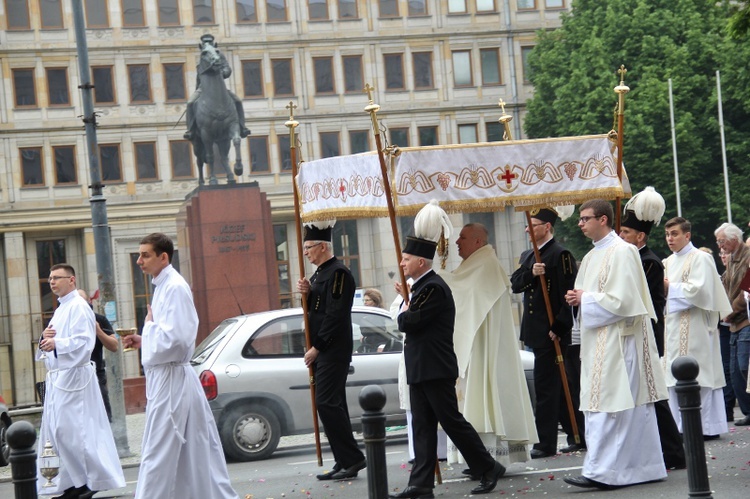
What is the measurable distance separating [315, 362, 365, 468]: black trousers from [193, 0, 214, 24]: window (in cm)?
4823

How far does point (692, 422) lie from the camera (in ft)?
26.9

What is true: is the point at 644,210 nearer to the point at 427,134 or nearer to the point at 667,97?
the point at 667,97

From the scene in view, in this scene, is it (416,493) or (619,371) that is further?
(619,371)

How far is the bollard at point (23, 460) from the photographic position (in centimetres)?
773

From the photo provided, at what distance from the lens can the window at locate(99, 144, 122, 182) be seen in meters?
57.2

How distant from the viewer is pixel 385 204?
36.9ft

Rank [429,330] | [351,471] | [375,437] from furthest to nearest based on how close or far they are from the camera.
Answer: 1. [351,471]
2. [429,330]
3. [375,437]

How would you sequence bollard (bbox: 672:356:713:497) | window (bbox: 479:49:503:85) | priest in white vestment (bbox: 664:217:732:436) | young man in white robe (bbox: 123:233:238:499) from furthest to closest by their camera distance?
1. window (bbox: 479:49:503:85)
2. priest in white vestment (bbox: 664:217:732:436)
3. young man in white robe (bbox: 123:233:238:499)
4. bollard (bbox: 672:356:713:497)

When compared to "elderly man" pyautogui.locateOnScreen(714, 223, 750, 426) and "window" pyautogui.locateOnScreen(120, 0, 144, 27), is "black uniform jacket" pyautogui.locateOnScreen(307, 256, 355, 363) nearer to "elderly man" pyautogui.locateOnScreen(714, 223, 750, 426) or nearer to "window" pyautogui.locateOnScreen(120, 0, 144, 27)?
"elderly man" pyautogui.locateOnScreen(714, 223, 750, 426)

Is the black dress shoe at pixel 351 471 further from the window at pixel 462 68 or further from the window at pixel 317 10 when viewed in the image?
the window at pixel 462 68

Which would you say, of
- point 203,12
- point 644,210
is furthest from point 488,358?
point 203,12

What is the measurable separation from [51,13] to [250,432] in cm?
4495

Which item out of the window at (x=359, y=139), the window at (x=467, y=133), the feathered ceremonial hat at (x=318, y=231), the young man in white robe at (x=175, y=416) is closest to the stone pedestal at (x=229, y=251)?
the feathered ceremonial hat at (x=318, y=231)

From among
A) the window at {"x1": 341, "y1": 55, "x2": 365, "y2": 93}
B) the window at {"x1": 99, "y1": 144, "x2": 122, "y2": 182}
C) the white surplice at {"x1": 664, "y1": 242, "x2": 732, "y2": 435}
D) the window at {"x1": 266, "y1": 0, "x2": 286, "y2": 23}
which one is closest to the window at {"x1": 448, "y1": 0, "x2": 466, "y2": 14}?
the window at {"x1": 341, "y1": 55, "x2": 365, "y2": 93}
